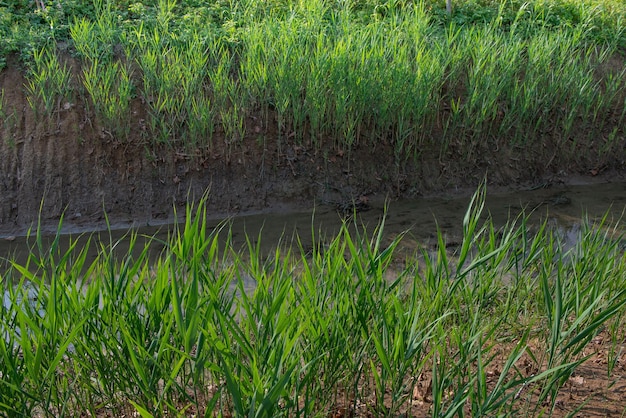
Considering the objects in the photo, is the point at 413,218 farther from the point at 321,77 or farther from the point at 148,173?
the point at 148,173

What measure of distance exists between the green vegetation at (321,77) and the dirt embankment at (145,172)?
10cm

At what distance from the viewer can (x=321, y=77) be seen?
5035 millimetres

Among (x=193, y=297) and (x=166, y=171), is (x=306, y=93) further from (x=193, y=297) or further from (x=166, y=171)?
(x=193, y=297)

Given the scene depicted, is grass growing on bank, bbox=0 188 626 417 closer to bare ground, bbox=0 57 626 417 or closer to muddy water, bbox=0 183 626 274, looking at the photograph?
muddy water, bbox=0 183 626 274

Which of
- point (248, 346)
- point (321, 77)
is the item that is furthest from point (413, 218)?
point (248, 346)

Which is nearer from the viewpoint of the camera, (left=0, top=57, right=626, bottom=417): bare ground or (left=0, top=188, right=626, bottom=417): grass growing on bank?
(left=0, top=188, right=626, bottom=417): grass growing on bank

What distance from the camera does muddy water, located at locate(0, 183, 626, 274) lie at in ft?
15.1

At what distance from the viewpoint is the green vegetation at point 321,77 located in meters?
5.07

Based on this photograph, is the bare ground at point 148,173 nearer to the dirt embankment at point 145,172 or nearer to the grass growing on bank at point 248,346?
the dirt embankment at point 145,172

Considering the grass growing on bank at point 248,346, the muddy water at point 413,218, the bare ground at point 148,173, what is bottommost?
the muddy water at point 413,218

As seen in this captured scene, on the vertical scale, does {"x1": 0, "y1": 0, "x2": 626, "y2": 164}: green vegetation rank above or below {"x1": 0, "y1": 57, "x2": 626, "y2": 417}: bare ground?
above

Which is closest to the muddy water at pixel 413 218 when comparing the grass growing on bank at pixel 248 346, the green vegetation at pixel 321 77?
the green vegetation at pixel 321 77

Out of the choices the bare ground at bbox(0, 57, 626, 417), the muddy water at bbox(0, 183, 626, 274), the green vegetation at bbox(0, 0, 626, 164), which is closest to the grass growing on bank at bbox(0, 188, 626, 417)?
the muddy water at bbox(0, 183, 626, 274)

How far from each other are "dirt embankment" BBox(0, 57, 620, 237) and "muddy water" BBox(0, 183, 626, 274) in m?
0.12
